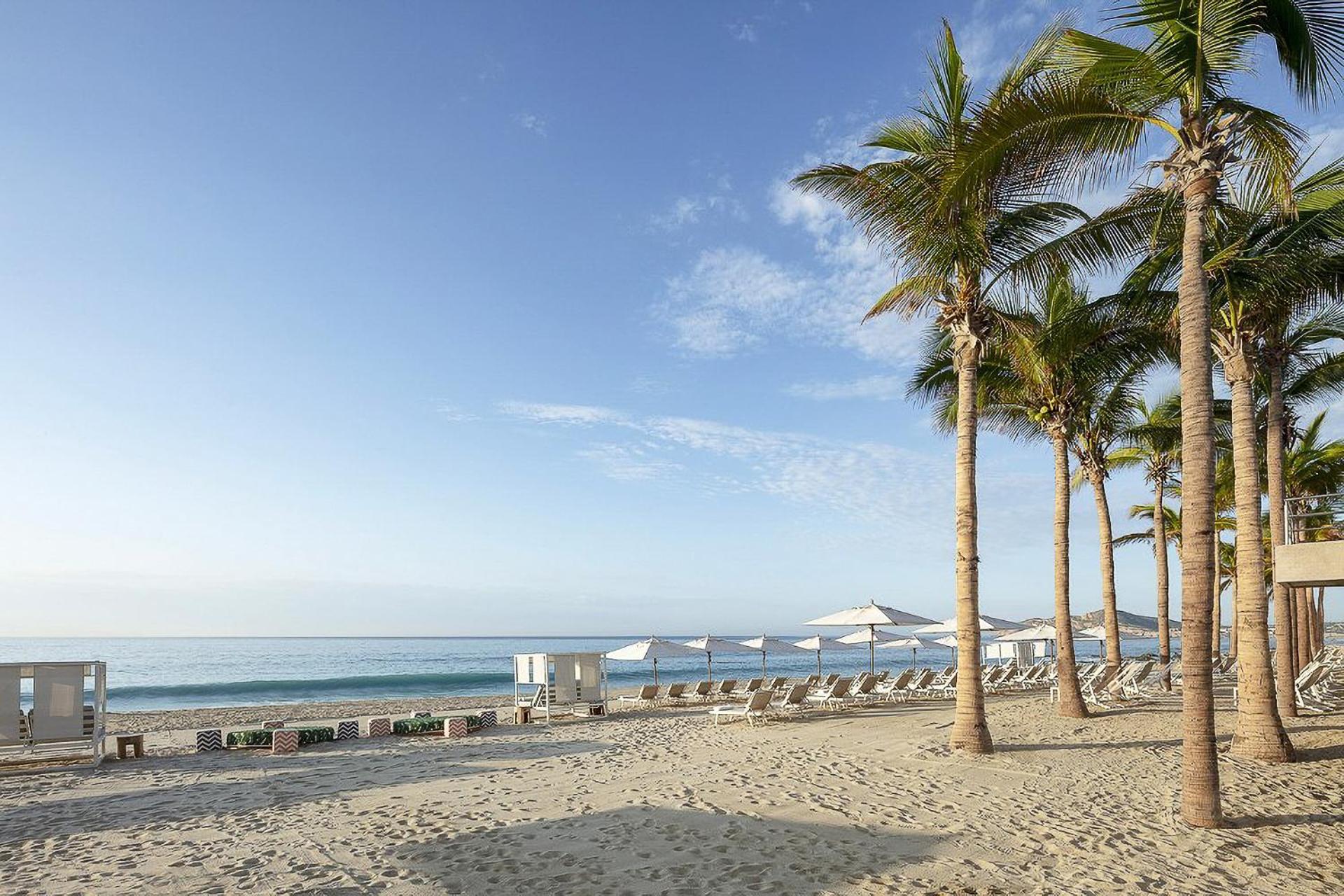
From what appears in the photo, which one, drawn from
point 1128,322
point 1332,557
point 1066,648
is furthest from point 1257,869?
point 1128,322

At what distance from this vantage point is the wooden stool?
12.7m

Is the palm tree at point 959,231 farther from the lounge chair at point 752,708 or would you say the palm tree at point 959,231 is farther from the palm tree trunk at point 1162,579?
the palm tree trunk at point 1162,579

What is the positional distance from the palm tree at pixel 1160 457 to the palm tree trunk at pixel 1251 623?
9776 mm

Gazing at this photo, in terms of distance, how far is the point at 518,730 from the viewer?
15.6 metres

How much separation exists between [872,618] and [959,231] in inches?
488

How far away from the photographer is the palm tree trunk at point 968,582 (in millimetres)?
10539

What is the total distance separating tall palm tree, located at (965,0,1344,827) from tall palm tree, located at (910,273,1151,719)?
3766 millimetres

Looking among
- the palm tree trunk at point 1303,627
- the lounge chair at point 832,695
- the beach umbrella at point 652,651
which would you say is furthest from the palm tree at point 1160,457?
the beach umbrella at point 652,651

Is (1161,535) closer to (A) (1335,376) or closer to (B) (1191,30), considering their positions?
(A) (1335,376)

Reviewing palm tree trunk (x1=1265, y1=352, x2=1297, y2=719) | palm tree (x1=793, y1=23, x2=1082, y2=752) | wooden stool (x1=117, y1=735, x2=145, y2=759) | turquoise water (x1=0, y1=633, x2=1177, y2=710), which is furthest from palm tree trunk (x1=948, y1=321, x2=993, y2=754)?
turquoise water (x1=0, y1=633, x2=1177, y2=710)

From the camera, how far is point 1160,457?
909 inches

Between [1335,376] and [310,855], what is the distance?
58.5 feet

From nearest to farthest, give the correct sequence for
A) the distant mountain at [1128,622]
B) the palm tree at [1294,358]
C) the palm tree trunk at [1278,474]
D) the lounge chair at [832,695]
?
the palm tree at [1294,358] < the palm tree trunk at [1278,474] < the lounge chair at [832,695] < the distant mountain at [1128,622]

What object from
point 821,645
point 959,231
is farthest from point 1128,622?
point 959,231
